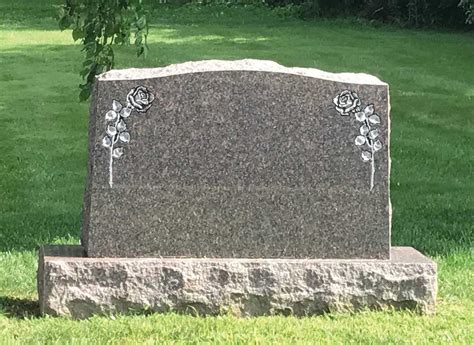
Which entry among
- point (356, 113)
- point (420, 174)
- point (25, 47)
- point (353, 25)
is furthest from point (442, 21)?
point (356, 113)

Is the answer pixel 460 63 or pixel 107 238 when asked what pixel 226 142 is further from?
pixel 460 63

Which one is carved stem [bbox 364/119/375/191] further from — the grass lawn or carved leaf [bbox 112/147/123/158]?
carved leaf [bbox 112/147/123/158]

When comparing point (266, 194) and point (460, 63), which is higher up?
point (266, 194)

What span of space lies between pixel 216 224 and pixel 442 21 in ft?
88.9

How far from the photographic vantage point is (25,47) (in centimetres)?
2411

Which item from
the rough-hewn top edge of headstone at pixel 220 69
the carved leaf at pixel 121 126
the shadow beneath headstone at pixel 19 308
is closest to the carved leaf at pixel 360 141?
the rough-hewn top edge of headstone at pixel 220 69

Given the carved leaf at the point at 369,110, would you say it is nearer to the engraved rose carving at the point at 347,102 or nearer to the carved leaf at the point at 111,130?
the engraved rose carving at the point at 347,102

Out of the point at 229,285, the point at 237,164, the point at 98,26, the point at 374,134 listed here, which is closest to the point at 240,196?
the point at 237,164

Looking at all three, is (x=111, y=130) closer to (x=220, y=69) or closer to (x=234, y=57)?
(x=220, y=69)

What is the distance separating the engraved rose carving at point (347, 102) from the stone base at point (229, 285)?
2.64 ft

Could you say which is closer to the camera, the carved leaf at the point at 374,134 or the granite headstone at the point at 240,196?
the granite headstone at the point at 240,196

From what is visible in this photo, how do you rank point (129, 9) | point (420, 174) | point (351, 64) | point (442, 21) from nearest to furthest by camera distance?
point (129, 9) → point (420, 174) → point (351, 64) → point (442, 21)

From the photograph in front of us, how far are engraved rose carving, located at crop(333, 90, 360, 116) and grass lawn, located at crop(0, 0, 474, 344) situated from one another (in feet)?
3.56

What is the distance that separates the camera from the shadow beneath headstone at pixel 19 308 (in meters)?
5.47
